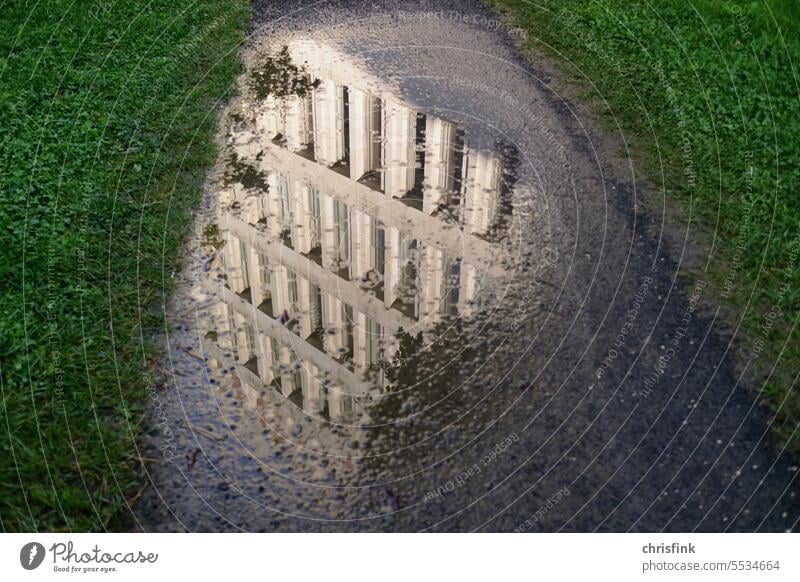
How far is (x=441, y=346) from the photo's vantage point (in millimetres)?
3975

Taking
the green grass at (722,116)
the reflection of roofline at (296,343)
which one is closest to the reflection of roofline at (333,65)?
the green grass at (722,116)

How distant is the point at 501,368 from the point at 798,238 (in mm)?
1786

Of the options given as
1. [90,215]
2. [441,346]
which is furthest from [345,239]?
[90,215]

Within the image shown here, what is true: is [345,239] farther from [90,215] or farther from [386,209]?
[90,215]

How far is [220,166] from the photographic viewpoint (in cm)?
524

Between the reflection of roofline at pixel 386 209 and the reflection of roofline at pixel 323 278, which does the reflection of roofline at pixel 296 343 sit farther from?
the reflection of roofline at pixel 386 209

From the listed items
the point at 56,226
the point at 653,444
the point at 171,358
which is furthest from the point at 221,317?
the point at 653,444

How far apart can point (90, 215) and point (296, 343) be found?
1.39 meters

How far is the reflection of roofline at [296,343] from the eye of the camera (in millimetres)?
3850

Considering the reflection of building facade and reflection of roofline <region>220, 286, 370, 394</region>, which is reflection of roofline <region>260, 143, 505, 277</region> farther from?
reflection of roofline <region>220, 286, 370, 394</region>

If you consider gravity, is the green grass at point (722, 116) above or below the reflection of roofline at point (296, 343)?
→ above

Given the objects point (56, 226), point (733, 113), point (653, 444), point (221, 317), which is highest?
point (733, 113)

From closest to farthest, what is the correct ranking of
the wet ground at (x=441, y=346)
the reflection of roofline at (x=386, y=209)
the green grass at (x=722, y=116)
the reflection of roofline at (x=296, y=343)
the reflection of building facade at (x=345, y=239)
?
the wet ground at (x=441, y=346) → the reflection of roofline at (x=296, y=343) → the reflection of building facade at (x=345, y=239) → the green grass at (x=722, y=116) → the reflection of roofline at (x=386, y=209)

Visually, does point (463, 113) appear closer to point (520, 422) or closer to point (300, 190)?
point (300, 190)
